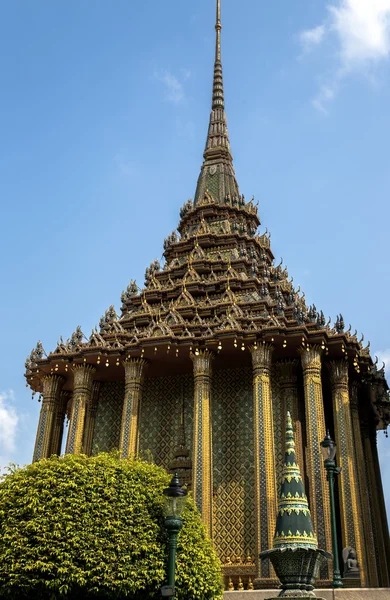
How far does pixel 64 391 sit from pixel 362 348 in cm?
1359

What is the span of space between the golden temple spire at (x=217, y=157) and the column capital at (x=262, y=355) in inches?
520

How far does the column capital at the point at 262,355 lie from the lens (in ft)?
85.5

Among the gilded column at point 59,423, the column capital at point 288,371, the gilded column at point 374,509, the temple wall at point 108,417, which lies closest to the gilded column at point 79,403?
the temple wall at point 108,417

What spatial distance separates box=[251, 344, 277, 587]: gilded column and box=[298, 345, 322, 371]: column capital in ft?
4.44

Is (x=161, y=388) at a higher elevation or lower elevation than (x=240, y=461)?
higher

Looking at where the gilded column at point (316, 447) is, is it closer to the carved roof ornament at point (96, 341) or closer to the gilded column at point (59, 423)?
the carved roof ornament at point (96, 341)

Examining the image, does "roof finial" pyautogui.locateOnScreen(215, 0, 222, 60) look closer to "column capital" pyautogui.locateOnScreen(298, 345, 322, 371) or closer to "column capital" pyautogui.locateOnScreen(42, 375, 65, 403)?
"column capital" pyautogui.locateOnScreen(42, 375, 65, 403)

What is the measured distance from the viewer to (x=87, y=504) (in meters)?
16.6

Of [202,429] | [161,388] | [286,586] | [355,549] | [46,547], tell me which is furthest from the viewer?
[161,388]

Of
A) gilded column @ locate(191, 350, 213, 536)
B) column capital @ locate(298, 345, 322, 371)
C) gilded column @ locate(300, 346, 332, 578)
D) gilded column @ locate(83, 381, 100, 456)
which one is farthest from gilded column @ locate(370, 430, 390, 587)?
gilded column @ locate(83, 381, 100, 456)

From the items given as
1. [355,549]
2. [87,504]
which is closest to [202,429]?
[355,549]

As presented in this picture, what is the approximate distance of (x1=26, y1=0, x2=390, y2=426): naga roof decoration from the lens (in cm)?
2648

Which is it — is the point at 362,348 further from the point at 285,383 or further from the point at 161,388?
the point at 161,388

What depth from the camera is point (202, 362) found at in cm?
2686
